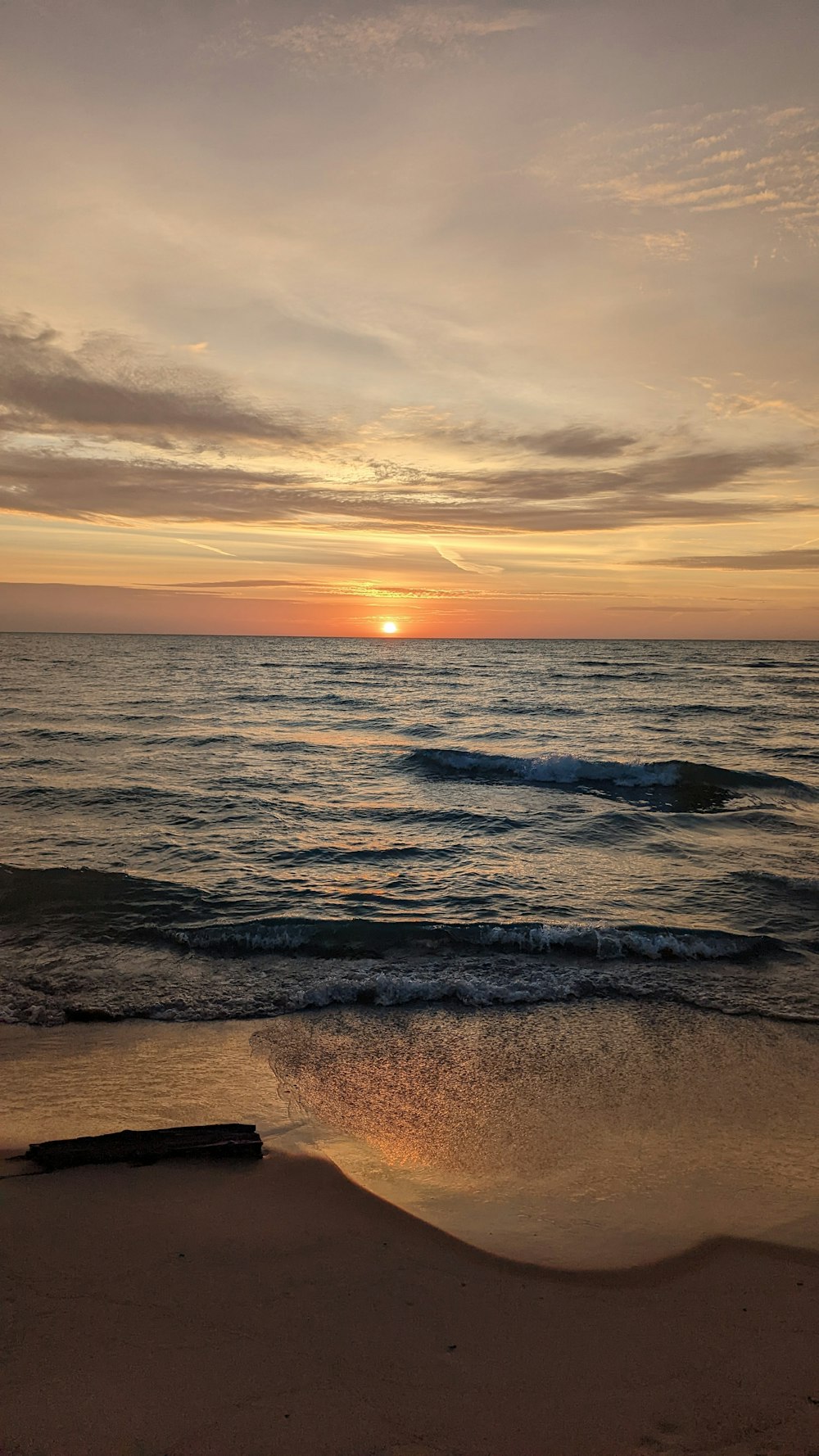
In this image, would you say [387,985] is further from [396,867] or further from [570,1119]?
[396,867]

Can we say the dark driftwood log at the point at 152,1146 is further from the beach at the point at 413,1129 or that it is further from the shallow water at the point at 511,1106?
the shallow water at the point at 511,1106

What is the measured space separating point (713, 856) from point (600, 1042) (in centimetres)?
814

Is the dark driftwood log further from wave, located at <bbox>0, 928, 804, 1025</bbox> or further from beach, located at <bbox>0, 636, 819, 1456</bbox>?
wave, located at <bbox>0, 928, 804, 1025</bbox>

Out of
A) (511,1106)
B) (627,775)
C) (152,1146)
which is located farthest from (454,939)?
(627,775)

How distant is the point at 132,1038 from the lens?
25.4ft

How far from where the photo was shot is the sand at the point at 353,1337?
136 inches

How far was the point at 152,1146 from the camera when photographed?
5469 millimetres

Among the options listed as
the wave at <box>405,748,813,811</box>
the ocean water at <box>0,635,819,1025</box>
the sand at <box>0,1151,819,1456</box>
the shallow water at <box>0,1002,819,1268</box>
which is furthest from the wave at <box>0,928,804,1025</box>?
the wave at <box>405,748,813,811</box>

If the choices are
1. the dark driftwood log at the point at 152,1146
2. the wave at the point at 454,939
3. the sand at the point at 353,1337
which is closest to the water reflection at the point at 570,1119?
the sand at the point at 353,1337

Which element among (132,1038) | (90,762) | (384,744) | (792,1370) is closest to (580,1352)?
(792,1370)

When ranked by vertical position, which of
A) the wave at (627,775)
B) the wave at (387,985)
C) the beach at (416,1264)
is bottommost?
the wave at (387,985)

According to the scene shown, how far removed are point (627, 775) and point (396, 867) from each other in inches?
455

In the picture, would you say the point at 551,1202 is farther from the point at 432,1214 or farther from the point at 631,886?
the point at 631,886

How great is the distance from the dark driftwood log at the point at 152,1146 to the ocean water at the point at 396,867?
2.73 m
